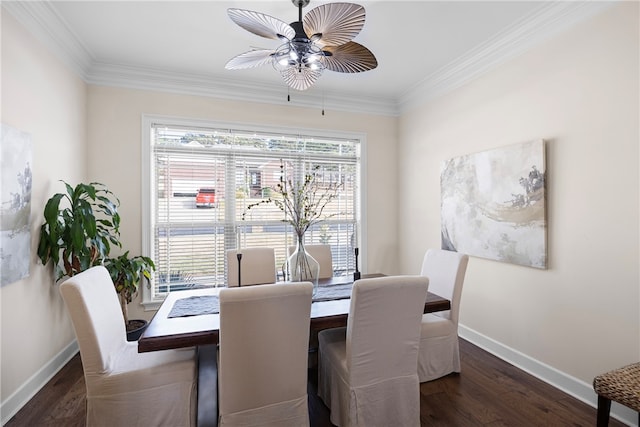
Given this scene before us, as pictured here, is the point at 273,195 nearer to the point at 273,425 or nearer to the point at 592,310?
the point at 273,425

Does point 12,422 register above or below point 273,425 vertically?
below

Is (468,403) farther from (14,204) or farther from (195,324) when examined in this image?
(14,204)

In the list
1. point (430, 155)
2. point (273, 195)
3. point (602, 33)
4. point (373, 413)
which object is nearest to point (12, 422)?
point (373, 413)

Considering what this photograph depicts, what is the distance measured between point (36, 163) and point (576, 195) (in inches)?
150

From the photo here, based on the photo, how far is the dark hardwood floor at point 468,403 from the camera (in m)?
1.90

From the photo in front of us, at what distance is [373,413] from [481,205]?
200 centimetres

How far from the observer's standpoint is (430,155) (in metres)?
3.54

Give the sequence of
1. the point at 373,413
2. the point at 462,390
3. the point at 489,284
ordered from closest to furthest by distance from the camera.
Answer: the point at 373,413 → the point at 462,390 → the point at 489,284

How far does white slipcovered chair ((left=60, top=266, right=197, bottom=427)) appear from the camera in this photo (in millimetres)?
1533

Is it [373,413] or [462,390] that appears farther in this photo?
[462,390]

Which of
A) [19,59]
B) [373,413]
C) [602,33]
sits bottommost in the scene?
[373,413]

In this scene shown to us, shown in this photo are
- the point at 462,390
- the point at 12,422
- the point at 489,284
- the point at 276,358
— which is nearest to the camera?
the point at 276,358

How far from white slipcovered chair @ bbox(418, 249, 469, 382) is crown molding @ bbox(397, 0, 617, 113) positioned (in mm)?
1763

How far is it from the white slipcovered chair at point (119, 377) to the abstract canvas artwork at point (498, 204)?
2495 millimetres
